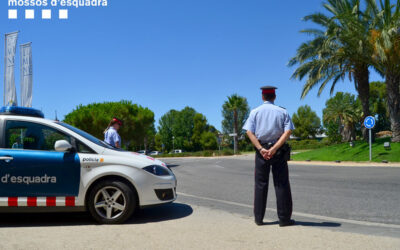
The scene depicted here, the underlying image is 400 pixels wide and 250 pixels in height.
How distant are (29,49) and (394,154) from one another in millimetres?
24496

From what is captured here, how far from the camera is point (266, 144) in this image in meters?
4.30

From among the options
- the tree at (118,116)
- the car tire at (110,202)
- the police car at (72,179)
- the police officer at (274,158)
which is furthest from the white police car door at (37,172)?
the tree at (118,116)

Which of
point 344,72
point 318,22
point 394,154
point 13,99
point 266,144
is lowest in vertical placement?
point 394,154

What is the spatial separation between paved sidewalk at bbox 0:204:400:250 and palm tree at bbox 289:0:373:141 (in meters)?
19.3

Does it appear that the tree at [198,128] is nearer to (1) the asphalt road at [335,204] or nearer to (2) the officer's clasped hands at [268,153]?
→ (1) the asphalt road at [335,204]

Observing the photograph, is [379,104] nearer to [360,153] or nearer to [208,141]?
[208,141]

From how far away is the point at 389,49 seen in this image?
64.6ft

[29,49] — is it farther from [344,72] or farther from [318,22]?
[344,72]

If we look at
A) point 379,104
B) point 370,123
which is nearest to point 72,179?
point 370,123

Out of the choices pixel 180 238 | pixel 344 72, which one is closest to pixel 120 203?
pixel 180 238

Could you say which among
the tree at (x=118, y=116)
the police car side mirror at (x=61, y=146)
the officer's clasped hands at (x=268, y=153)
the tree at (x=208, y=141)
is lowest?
the tree at (x=208, y=141)

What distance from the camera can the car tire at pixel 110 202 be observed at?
4547 mm

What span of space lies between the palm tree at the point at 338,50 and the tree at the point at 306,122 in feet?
185

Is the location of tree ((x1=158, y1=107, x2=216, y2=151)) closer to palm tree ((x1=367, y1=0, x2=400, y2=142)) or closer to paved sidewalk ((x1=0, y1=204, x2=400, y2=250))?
palm tree ((x1=367, y1=0, x2=400, y2=142))
